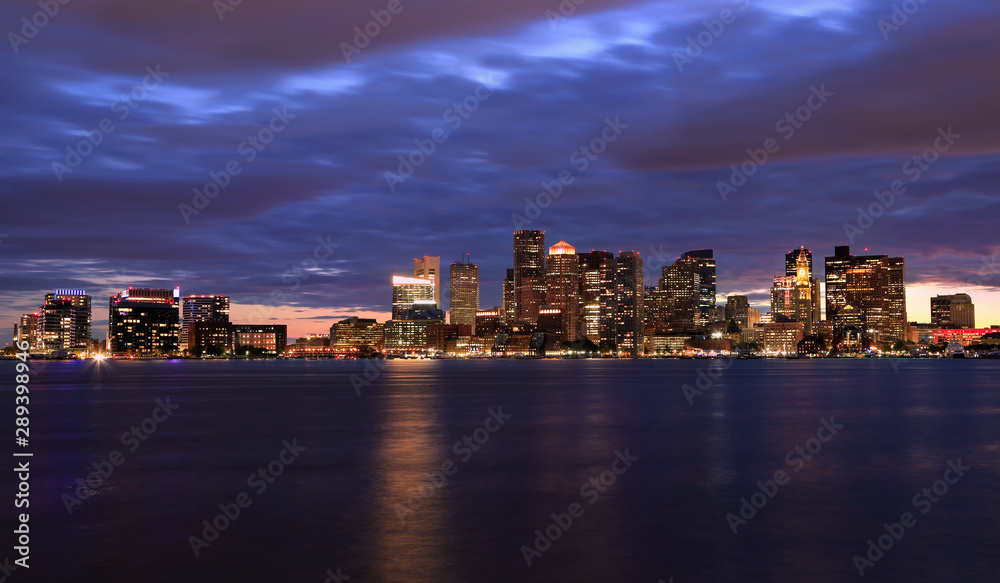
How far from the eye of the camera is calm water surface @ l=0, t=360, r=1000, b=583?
2156 centimetres

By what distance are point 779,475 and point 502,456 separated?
43.7ft

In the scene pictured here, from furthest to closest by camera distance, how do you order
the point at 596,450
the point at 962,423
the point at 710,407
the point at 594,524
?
the point at 710,407
the point at 962,423
the point at 596,450
the point at 594,524

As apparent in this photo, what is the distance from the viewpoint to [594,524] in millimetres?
26484

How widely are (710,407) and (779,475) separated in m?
42.3

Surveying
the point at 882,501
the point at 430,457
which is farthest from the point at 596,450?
the point at 882,501

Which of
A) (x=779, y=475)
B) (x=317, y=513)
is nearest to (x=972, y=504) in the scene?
(x=779, y=475)

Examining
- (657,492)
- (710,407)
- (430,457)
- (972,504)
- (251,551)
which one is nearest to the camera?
(251,551)

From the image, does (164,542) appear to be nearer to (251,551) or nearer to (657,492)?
(251,551)

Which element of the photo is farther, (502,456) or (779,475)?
(502,456)

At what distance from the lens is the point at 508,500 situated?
3053 centimetres

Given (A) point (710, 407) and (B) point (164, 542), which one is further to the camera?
(A) point (710, 407)

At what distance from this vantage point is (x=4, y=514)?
27.3 m

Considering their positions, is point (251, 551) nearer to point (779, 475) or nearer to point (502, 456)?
point (502, 456)

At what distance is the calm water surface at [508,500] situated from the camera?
21.6 metres
